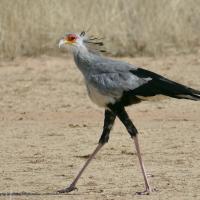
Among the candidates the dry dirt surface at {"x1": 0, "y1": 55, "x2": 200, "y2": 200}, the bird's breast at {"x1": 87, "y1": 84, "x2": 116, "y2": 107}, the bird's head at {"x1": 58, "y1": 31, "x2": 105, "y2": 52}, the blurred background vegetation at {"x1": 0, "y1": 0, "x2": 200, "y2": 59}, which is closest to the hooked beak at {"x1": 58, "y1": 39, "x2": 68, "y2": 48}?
the bird's head at {"x1": 58, "y1": 31, "x2": 105, "y2": 52}

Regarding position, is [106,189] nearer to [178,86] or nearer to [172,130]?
[178,86]

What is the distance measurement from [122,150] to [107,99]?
76.1 inches

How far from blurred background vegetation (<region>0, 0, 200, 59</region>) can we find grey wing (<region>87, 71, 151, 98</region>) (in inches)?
281

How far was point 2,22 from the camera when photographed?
563 inches

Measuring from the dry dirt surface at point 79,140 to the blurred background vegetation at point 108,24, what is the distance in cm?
53

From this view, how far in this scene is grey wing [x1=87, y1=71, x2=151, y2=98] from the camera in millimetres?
7102

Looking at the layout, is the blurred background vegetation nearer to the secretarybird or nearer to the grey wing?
the secretarybird

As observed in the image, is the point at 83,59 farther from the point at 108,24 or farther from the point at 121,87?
the point at 108,24

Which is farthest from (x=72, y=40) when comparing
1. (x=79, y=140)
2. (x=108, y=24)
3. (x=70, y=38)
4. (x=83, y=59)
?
(x=108, y=24)

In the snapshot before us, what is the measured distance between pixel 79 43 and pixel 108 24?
731 cm

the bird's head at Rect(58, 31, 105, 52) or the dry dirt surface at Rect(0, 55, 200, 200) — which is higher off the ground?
the bird's head at Rect(58, 31, 105, 52)

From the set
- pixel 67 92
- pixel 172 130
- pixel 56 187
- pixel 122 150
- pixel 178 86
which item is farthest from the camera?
pixel 67 92

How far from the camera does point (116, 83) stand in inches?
280

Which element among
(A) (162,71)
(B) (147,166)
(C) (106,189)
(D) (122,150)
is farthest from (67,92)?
(C) (106,189)
